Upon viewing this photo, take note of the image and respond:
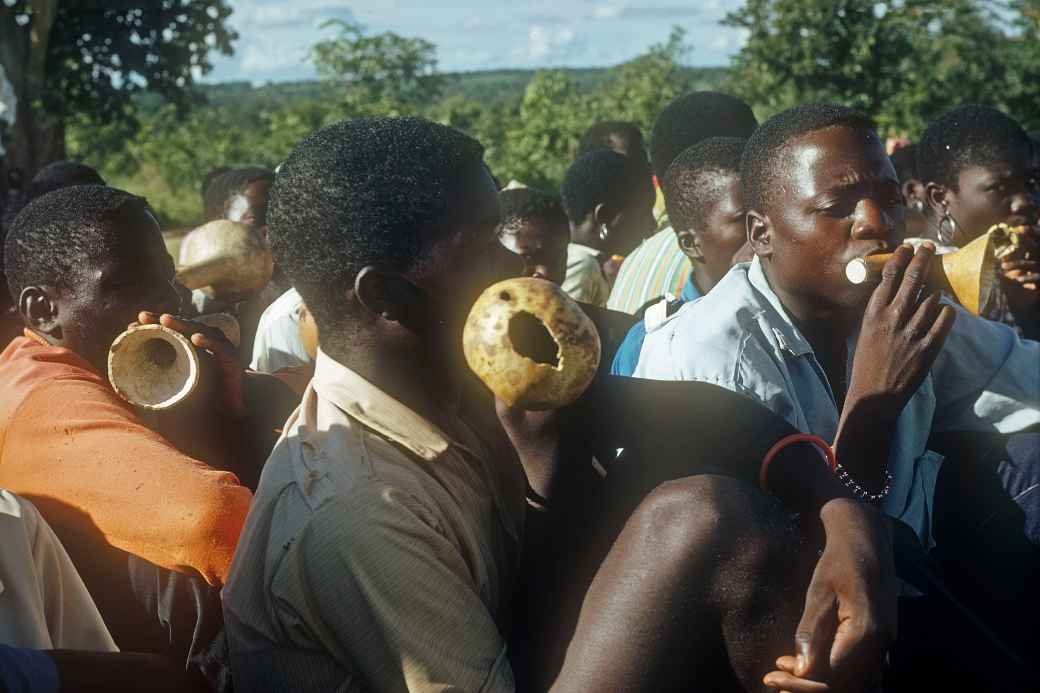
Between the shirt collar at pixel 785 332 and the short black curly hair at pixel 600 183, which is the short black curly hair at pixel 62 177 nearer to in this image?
the short black curly hair at pixel 600 183

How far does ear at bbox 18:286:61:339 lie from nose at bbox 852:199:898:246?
2096 mm

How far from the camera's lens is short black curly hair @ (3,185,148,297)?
2.89 meters

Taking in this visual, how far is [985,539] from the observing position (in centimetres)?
293

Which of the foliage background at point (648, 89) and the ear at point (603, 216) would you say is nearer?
the ear at point (603, 216)

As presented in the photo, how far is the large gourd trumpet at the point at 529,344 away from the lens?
1.78 metres

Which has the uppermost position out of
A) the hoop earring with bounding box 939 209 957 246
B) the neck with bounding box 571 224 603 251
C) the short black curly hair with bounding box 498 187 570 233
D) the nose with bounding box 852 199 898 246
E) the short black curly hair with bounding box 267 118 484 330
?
the short black curly hair with bounding box 267 118 484 330

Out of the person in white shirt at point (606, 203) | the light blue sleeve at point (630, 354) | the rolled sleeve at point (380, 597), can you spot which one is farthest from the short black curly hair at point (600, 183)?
the rolled sleeve at point (380, 597)

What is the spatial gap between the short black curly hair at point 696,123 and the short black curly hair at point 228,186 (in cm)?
207

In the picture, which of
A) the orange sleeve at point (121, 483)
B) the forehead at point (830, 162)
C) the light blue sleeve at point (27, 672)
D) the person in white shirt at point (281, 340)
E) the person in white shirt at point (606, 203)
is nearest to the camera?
the light blue sleeve at point (27, 672)

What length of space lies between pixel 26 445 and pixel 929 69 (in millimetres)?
22813

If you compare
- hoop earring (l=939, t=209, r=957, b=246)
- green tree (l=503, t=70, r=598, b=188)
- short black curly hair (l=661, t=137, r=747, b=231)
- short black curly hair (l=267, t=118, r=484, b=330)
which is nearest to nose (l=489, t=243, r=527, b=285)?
short black curly hair (l=267, t=118, r=484, b=330)

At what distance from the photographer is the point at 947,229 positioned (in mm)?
4676

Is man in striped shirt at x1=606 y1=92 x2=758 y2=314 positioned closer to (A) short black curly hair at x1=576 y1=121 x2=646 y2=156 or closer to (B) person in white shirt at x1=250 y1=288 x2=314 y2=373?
(B) person in white shirt at x1=250 y1=288 x2=314 y2=373

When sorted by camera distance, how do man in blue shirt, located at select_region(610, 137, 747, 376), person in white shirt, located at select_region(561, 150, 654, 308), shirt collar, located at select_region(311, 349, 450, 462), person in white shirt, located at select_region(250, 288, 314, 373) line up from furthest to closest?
person in white shirt, located at select_region(561, 150, 654, 308), man in blue shirt, located at select_region(610, 137, 747, 376), person in white shirt, located at select_region(250, 288, 314, 373), shirt collar, located at select_region(311, 349, 450, 462)
